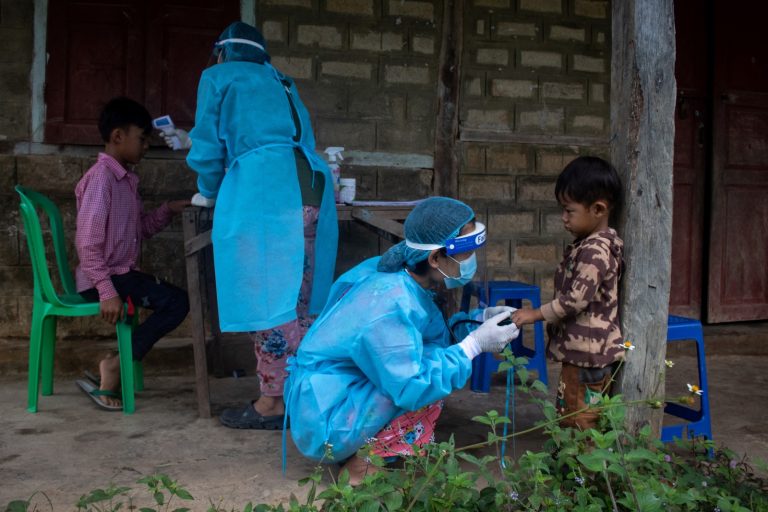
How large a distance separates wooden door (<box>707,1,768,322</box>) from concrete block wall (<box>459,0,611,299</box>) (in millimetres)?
943

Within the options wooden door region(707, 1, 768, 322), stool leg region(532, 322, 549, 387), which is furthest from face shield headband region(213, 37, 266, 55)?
wooden door region(707, 1, 768, 322)

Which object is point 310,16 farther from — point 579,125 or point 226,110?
point 579,125

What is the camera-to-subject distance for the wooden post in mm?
2877

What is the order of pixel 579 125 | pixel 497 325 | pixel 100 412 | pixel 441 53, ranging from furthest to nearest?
pixel 579 125 < pixel 441 53 < pixel 100 412 < pixel 497 325

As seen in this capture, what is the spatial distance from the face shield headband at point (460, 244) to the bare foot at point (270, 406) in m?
1.29

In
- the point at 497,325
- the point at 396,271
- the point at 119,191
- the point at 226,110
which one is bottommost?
the point at 497,325

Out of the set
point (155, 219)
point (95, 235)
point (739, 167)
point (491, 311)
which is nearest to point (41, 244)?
point (95, 235)

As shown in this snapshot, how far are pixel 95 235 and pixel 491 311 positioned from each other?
1973 mm

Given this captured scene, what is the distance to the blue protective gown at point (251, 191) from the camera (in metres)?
3.54

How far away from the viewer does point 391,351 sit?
104 inches

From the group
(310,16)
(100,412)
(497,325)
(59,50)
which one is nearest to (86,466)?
(100,412)

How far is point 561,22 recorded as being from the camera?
5.20 m

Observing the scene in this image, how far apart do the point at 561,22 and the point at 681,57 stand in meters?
0.99

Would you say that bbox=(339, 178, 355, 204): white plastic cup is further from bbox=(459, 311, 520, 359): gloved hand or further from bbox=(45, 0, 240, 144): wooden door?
bbox=(459, 311, 520, 359): gloved hand
